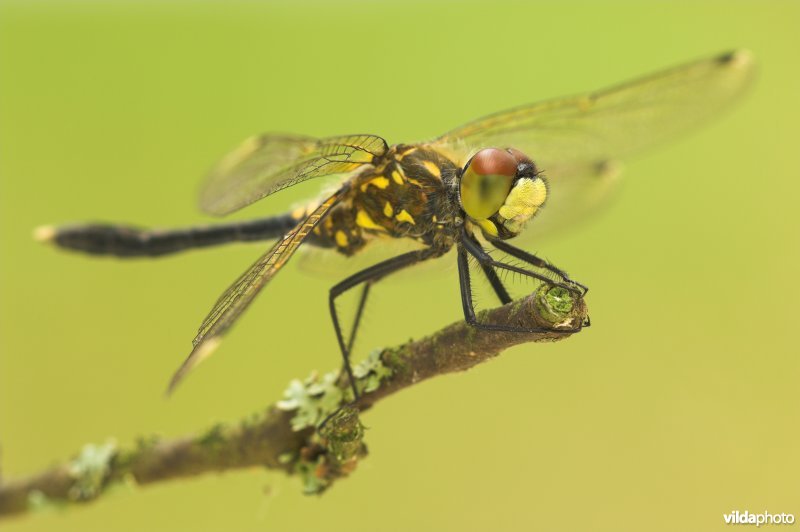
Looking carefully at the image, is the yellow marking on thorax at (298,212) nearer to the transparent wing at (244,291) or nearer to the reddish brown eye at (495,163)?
the transparent wing at (244,291)

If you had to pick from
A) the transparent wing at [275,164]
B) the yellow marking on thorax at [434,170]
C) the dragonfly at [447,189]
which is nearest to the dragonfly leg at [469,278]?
the dragonfly at [447,189]

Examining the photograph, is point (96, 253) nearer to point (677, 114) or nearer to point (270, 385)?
point (270, 385)

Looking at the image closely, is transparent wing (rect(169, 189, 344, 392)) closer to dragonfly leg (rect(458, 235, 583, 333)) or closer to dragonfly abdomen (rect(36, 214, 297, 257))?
dragonfly leg (rect(458, 235, 583, 333))

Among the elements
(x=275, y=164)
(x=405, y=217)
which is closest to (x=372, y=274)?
(x=405, y=217)

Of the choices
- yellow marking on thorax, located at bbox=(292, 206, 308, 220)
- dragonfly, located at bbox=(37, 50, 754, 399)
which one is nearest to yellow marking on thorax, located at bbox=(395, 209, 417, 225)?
dragonfly, located at bbox=(37, 50, 754, 399)

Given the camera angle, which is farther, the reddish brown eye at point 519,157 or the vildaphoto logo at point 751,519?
the vildaphoto logo at point 751,519

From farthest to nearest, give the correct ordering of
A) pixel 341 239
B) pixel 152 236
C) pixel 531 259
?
1. pixel 152 236
2. pixel 341 239
3. pixel 531 259

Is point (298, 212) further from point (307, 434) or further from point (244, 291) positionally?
point (307, 434)
